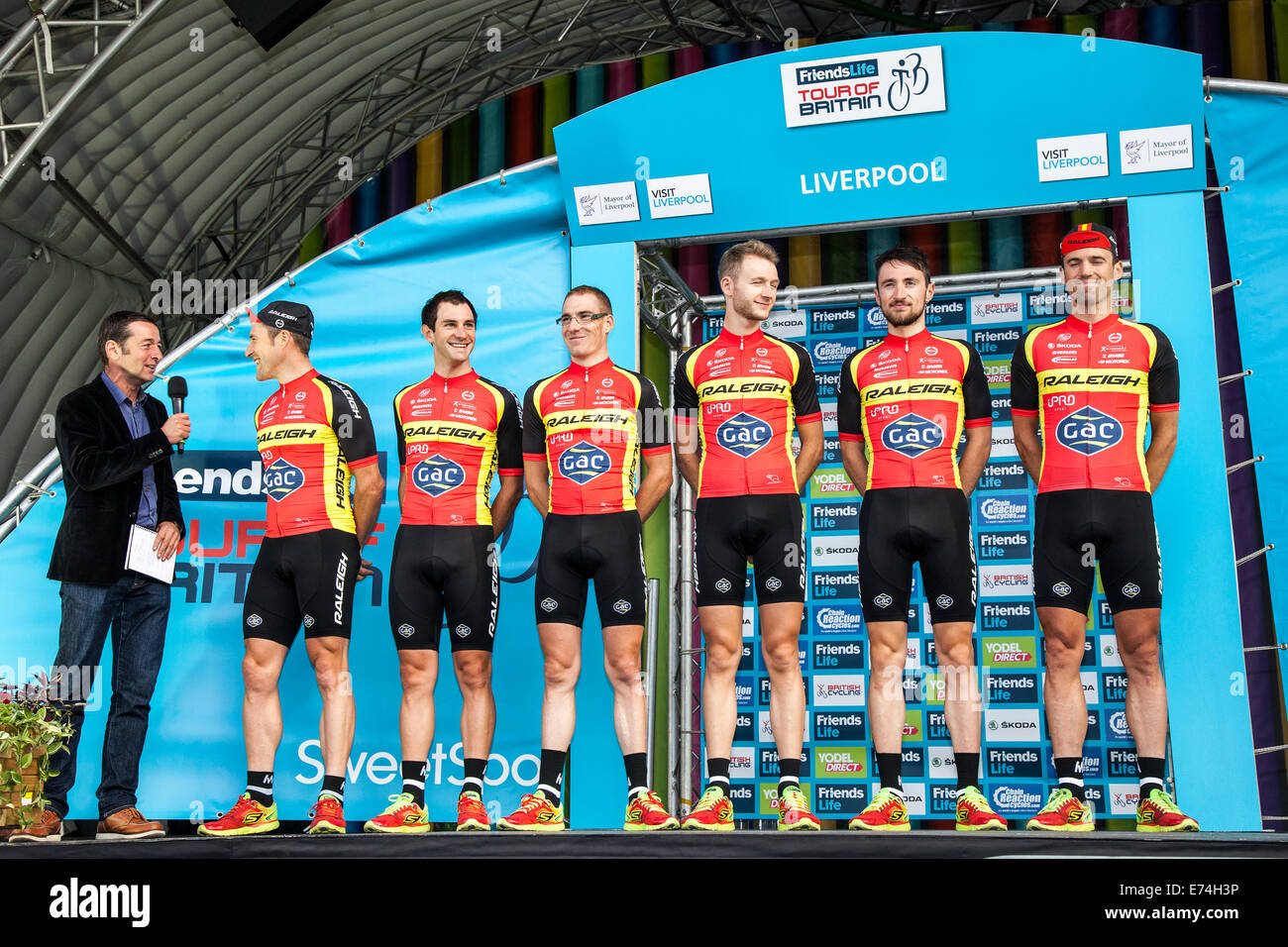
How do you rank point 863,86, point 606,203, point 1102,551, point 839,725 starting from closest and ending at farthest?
1. point 1102,551
2. point 863,86
3. point 606,203
4. point 839,725

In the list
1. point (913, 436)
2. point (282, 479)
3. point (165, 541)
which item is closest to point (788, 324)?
point (913, 436)

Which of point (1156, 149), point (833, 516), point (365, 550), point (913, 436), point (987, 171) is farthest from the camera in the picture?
point (833, 516)

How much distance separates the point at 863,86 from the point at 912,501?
1.94 meters

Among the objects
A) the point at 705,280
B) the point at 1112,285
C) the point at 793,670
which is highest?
the point at 705,280

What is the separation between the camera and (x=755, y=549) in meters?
4.52

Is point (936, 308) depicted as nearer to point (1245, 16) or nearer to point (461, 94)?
point (1245, 16)

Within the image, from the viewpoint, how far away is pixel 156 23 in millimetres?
8430

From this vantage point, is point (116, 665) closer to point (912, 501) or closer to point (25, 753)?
point (25, 753)

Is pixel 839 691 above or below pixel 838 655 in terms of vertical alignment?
below

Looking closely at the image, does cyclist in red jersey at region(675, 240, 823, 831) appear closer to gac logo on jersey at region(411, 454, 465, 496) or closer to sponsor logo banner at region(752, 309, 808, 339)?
gac logo on jersey at region(411, 454, 465, 496)

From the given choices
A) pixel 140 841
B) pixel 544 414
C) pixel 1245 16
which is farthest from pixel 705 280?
pixel 140 841

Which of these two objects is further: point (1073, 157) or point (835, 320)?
point (835, 320)

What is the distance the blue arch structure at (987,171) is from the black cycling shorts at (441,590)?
39.4 inches

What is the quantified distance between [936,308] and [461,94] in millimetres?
5850
